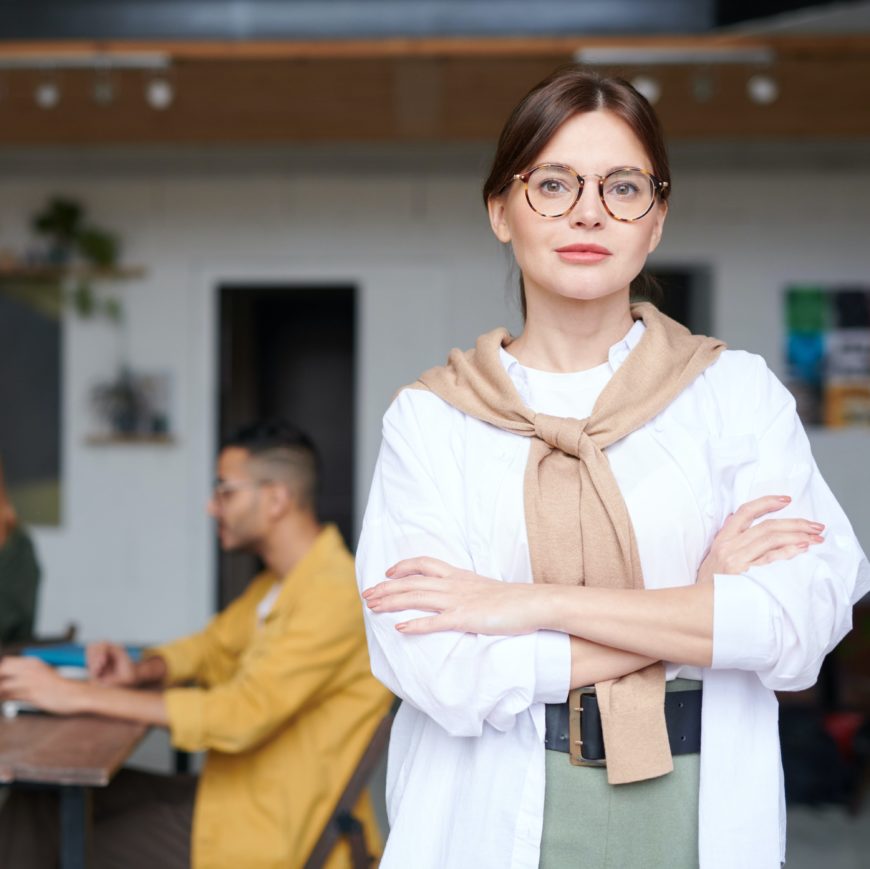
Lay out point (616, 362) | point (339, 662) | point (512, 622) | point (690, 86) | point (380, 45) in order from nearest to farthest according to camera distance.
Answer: point (512, 622)
point (616, 362)
point (339, 662)
point (380, 45)
point (690, 86)

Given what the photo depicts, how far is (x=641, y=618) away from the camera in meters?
1.14

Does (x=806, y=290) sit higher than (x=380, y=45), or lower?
lower

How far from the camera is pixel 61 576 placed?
6.07 m

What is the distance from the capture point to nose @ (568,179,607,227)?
3.97ft

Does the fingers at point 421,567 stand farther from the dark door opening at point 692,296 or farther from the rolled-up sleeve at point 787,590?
the dark door opening at point 692,296

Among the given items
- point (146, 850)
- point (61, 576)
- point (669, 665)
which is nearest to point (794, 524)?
point (669, 665)

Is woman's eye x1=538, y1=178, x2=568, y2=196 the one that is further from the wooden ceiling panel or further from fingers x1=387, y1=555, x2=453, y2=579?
the wooden ceiling panel

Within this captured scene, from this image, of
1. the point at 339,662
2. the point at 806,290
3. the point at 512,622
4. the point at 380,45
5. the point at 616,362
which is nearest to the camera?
the point at 512,622

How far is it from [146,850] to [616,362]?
1.73 meters

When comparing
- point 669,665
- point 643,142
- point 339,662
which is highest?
point 643,142

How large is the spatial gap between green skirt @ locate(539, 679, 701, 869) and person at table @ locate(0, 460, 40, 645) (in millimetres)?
Result: 2573

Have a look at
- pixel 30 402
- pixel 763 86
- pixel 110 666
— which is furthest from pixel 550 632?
pixel 30 402

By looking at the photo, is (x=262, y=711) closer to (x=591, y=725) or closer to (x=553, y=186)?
(x=591, y=725)

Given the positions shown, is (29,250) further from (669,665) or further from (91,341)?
(669,665)
